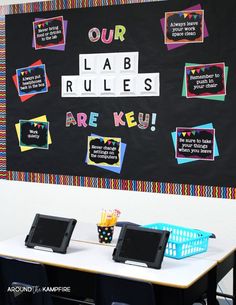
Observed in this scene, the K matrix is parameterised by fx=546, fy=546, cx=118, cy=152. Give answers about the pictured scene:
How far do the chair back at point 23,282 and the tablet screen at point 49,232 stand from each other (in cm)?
25

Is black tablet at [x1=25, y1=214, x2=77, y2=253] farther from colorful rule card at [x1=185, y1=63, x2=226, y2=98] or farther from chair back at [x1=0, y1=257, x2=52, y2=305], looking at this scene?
colorful rule card at [x1=185, y1=63, x2=226, y2=98]

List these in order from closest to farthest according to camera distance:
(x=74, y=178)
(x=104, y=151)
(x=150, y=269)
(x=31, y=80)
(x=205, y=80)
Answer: (x=150, y=269) < (x=205, y=80) < (x=104, y=151) < (x=74, y=178) < (x=31, y=80)

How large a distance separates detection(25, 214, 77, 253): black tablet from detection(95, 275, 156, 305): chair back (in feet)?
1.33

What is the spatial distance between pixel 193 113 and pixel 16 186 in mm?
1853

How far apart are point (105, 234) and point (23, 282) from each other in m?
0.56

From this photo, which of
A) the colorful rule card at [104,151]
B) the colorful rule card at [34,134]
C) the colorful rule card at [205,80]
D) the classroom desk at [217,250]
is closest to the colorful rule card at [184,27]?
the colorful rule card at [205,80]

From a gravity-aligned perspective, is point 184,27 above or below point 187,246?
above

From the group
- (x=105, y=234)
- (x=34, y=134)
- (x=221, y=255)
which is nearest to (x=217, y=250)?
(x=221, y=255)

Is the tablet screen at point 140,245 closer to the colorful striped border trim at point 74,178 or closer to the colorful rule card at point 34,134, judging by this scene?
the colorful striped border trim at point 74,178

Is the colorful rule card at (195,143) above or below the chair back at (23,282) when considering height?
above

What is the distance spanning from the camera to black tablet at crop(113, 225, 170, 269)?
107 inches

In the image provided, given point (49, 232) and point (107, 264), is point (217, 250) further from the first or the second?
point (49, 232)

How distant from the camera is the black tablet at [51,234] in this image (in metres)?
3.00

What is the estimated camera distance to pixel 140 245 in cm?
279
